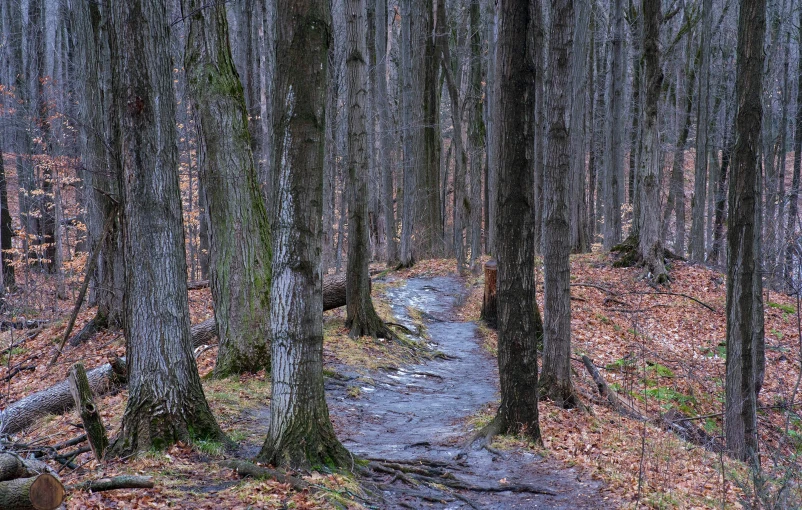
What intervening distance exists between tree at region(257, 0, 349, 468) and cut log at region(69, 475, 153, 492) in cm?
95

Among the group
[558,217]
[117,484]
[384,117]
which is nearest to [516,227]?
[558,217]

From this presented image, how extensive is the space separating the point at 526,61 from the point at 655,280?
13.1 m

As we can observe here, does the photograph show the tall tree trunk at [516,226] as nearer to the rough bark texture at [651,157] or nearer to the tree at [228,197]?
the tree at [228,197]

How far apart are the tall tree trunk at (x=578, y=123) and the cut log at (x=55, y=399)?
15024 mm

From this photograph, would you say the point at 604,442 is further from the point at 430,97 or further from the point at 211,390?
the point at 430,97

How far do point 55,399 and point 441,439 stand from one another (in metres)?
5.83

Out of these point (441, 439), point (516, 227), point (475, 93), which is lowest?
point (441, 439)

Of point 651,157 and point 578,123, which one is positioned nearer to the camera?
point 651,157

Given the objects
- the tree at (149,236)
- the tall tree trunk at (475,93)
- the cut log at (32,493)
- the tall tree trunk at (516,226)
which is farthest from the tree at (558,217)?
the tall tree trunk at (475,93)

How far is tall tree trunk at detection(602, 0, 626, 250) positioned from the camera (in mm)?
21797

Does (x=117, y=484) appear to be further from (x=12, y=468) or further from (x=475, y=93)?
(x=475, y=93)

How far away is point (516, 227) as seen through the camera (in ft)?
21.9

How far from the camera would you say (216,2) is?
8320 millimetres

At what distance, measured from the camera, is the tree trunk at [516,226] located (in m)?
6.48
